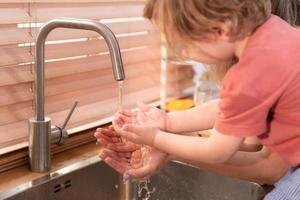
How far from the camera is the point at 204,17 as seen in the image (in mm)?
642

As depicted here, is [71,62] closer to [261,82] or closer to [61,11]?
[61,11]

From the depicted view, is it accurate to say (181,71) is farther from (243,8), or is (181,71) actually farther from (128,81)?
→ (243,8)

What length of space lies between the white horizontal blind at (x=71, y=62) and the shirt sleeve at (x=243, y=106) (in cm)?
53

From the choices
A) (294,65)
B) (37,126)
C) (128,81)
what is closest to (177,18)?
(294,65)

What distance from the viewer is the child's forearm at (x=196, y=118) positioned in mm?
873

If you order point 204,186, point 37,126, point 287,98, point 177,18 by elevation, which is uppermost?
point 177,18

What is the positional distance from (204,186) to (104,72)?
0.40m

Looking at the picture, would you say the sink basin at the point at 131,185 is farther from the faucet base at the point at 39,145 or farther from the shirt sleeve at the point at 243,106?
the shirt sleeve at the point at 243,106

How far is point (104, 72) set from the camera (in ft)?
4.17

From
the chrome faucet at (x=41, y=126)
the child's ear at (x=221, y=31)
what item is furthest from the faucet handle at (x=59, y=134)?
the child's ear at (x=221, y=31)

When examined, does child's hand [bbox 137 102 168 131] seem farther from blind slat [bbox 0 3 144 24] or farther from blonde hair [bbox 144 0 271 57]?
blind slat [bbox 0 3 144 24]

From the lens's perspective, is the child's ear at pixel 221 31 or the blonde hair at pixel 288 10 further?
the blonde hair at pixel 288 10

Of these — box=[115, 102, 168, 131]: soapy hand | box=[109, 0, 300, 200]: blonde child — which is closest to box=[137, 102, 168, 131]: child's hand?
box=[115, 102, 168, 131]: soapy hand

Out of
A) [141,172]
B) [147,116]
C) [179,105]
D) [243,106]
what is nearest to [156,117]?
[147,116]
